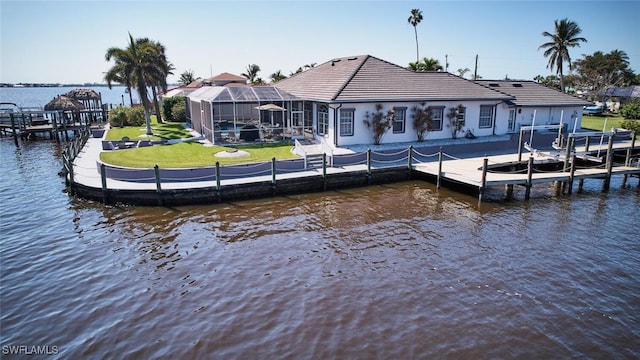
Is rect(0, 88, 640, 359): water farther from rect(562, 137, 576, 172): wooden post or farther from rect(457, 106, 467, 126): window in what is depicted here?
rect(457, 106, 467, 126): window

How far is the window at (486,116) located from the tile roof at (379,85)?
863mm

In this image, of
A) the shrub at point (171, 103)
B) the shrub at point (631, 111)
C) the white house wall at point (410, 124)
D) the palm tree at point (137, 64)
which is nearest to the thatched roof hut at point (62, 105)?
the shrub at point (171, 103)

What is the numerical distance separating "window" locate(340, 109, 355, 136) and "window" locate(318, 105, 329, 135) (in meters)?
1.26

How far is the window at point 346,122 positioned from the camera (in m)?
23.7

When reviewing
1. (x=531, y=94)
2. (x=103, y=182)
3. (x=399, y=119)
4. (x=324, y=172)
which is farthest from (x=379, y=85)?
(x=103, y=182)

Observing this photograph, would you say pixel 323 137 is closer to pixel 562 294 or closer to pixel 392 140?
pixel 392 140

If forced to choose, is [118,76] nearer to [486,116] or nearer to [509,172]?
[486,116]

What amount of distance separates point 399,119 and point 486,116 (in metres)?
7.31

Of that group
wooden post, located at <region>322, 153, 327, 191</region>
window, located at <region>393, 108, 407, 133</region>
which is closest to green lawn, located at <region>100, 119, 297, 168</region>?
wooden post, located at <region>322, 153, 327, 191</region>

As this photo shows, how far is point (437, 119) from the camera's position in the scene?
1040 inches

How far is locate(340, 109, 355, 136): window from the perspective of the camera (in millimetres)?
23719

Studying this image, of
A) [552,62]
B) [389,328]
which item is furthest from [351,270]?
[552,62]

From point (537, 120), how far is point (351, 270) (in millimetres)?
26335

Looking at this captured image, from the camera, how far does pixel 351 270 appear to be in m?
11.6
